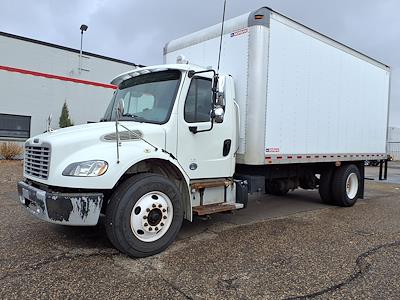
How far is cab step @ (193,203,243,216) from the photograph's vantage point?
5.53 metres

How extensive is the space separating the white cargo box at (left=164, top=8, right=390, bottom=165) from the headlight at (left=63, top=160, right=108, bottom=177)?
276 centimetres

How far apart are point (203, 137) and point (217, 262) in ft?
6.33

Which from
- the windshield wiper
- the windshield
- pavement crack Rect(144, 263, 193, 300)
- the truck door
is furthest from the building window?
pavement crack Rect(144, 263, 193, 300)

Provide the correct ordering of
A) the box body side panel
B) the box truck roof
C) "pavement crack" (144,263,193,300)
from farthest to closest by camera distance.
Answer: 1. the box body side panel
2. the box truck roof
3. "pavement crack" (144,263,193,300)

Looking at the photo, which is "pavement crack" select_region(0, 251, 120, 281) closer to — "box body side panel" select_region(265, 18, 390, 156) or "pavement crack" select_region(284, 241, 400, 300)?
"pavement crack" select_region(284, 241, 400, 300)

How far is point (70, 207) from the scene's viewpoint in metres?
4.29

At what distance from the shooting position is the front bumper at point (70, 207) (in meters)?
4.28

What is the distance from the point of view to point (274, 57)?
253 inches

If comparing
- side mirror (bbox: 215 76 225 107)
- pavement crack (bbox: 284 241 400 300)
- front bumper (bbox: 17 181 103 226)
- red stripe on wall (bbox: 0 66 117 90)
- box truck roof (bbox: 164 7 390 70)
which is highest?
red stripe on wall (bbox: 0 66 117 90)

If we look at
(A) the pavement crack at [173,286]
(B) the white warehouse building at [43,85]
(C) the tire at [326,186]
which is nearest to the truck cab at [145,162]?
(A) the pavement crack at [173,286]

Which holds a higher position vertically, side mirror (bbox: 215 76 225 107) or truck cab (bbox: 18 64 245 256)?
side mirror (bbox: 215 76 225 107)

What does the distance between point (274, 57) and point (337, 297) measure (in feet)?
13.4

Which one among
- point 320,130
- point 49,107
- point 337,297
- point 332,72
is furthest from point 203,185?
point 49,107

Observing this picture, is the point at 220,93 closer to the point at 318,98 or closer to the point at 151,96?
the point at 151,96
